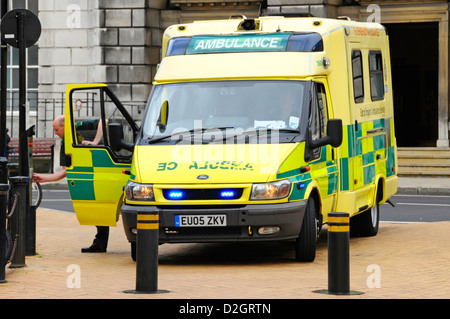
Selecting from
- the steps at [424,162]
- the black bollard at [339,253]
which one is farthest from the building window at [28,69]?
the black bollard at [339,253]

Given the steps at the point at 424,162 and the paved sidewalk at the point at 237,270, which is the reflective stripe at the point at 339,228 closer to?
the paved sidewalk at the point at 237,270

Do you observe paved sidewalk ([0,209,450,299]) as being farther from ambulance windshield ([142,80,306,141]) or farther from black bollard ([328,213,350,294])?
ambulance windshield ([142,80,306,141])

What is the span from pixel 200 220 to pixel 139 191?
72 centimetres

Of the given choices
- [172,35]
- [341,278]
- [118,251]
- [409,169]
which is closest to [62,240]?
[118,251]

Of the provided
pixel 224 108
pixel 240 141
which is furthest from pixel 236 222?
pixel 224 108

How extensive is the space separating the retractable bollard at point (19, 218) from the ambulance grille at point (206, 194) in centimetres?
154

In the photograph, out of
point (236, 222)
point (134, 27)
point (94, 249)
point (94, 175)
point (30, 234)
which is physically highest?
point (134, 27)

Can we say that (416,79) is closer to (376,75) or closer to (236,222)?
(376,75)

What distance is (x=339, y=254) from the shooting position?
9.54 metres

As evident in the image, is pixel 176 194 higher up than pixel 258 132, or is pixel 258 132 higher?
pixel 258 132

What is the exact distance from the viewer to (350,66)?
1355cm

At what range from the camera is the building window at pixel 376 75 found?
1474 centimetres

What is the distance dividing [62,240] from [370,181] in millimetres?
4064

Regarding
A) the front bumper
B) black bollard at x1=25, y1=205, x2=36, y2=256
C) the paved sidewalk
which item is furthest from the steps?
the front bumper
